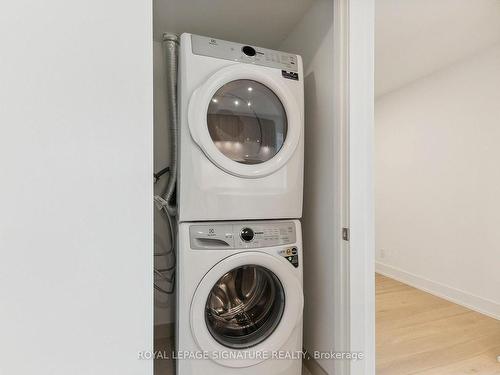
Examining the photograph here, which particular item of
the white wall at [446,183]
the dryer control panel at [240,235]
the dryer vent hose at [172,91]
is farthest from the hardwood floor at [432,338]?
the dryer vent hose at [172,91]

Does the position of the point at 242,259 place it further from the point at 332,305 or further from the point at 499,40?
the point at 499,40

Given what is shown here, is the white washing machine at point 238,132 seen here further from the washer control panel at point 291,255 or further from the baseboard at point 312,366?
the baseboard at point 312,366

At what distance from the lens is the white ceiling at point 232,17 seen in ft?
5.08

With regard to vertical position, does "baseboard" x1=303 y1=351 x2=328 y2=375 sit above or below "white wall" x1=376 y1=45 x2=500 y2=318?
below

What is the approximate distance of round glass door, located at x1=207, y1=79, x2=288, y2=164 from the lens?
130 centimetres

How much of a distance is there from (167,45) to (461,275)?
3.04 meters

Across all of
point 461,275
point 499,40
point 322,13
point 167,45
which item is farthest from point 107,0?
point 461,275

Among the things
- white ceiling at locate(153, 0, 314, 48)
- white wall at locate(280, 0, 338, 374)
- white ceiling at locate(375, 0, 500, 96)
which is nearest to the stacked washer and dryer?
white wall at locate(280, 0, 338, 374)

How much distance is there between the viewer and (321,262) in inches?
58.2

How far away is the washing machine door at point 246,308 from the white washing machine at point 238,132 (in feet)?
0.81

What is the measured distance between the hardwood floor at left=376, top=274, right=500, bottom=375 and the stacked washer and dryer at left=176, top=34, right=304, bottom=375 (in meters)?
0.77

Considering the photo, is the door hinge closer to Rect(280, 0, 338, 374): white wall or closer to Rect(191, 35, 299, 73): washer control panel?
→ Rect(280, 0, 338, 374): white wall

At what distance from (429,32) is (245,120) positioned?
1.70 meters

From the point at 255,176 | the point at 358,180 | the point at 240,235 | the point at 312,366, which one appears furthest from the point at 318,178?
the point at 312,366
